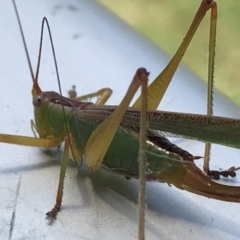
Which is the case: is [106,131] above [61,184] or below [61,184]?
above

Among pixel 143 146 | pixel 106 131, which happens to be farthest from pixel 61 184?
pixel 143 146

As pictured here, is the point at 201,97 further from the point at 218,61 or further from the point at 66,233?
the point at 66,233

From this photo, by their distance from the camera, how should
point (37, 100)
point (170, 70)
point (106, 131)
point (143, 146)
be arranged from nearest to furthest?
point (143, 146), point (106, 131), point (170, 70), point (37, 100)

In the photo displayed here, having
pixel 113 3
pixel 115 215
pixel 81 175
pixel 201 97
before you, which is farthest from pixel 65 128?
pixel 113 3

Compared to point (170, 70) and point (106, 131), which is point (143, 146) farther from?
point (170, 70)

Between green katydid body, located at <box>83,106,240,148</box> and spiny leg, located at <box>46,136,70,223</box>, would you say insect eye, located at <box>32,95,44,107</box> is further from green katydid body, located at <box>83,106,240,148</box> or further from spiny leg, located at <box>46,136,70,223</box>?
green katydid body, located at <box>83,106,240,148</box>
